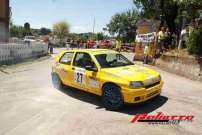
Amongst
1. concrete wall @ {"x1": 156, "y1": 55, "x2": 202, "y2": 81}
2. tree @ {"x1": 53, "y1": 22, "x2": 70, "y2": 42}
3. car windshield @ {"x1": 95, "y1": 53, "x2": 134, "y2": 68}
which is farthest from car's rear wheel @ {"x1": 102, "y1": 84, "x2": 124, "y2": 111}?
tree @ {"x1": 53, "y1": 22, "x2": 70, "y2": 42}

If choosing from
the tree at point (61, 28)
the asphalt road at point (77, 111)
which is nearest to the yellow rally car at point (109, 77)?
the asphalt road at point (77, 111)

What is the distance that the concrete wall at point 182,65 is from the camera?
1400cm

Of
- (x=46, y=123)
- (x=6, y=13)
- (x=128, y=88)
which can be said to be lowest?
(x=46, y=123)

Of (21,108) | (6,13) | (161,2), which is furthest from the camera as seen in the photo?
(6,13)

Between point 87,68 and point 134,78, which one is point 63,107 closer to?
point 87,68

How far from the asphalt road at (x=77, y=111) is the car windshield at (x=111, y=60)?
3.95 ft

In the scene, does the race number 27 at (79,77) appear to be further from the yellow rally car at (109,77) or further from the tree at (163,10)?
the tree at (163,10)

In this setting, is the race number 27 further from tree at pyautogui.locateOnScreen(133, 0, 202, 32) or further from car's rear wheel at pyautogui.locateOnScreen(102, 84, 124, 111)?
tree at pyautogui.locateOnScreen(133, 0, 202, 32)

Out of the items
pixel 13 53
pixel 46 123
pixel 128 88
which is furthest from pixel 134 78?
pixel 13 53

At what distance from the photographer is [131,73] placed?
29.0 feet

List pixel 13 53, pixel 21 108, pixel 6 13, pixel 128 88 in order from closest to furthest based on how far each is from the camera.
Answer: pixel 128 88 → pixel 21 108 → pixel 13 53 → pixel 6 13

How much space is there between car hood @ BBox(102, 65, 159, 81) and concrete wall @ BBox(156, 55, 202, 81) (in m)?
5.15

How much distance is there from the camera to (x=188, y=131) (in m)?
7.00

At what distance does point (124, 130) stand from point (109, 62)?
10.0 feet
